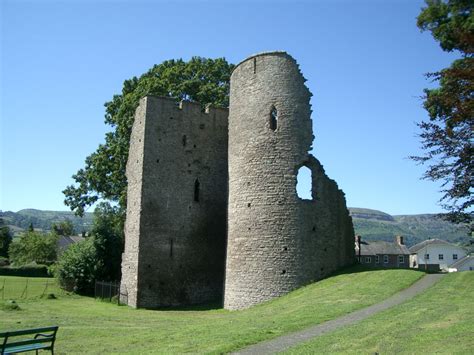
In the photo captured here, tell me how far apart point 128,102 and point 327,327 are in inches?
1002

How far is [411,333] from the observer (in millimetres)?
10570

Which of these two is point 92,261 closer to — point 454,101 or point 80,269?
point 80,269

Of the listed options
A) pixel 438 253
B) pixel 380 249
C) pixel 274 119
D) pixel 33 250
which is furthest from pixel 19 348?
pixel 438 253

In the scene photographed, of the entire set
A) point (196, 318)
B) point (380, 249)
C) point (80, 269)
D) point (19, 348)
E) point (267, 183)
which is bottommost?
point (196, 318)

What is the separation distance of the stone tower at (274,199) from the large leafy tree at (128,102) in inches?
381

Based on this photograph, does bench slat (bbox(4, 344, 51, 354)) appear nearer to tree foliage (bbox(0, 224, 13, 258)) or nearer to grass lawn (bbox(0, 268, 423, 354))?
grass lawn (bbox(0, 268, 423, 354))

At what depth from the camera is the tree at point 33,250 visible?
64.0m

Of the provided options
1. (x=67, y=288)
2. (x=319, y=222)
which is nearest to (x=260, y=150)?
(x=319, y=222)

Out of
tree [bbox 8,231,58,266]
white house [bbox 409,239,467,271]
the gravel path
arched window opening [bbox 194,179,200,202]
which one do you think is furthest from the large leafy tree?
white house [bbox 409,239,467,271]

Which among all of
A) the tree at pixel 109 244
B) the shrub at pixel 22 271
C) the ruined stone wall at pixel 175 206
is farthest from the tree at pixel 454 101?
the shrub at pixel 22 271

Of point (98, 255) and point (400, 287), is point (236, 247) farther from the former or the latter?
point (98, 255)

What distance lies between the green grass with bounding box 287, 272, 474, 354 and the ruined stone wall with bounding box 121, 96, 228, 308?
1434 centimetres

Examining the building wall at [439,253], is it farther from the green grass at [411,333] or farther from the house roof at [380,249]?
the green grass at [411,333]

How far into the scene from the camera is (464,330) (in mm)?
10312
